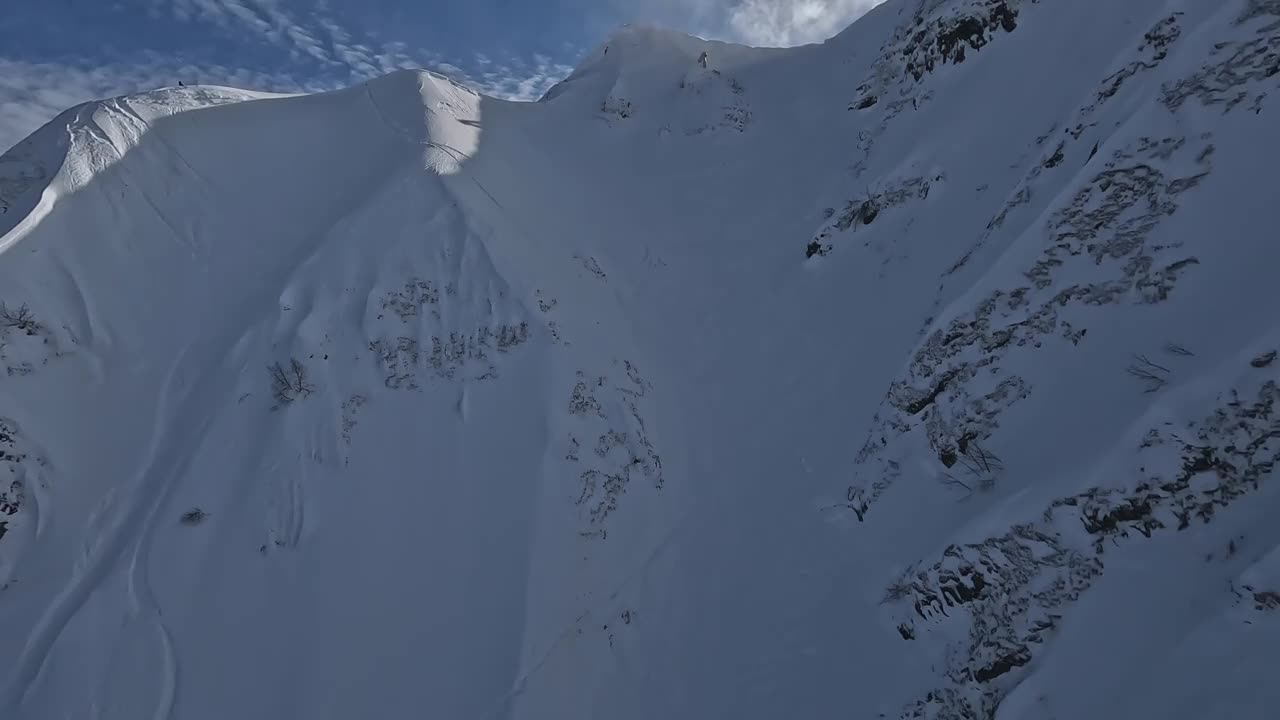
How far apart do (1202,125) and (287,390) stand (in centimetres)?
1346

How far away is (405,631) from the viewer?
8.63 meters

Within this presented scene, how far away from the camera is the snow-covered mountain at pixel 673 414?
549cm

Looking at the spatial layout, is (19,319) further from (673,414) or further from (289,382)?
(673,414)

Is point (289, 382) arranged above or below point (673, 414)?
above

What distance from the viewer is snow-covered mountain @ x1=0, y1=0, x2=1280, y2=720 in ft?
18.0

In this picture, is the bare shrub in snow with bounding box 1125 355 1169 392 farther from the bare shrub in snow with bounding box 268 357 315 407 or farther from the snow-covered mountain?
the bare shrub in snow with bounding box 268 357 315 407

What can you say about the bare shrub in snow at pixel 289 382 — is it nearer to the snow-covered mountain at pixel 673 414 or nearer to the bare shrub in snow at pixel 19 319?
the snow-covered mountain at pixel 673 414

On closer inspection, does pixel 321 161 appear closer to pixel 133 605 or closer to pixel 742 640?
pixel 133 605

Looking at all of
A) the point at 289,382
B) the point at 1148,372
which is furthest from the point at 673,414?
the point at 1148,372

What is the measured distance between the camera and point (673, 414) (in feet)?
41.1

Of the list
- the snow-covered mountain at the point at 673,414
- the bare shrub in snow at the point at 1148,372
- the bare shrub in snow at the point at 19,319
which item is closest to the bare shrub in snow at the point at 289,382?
the snow-covered mountain at the point at 673,414

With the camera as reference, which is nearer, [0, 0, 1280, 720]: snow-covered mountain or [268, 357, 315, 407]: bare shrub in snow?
[0, 0, 1280, 720]: snow-covered mountain

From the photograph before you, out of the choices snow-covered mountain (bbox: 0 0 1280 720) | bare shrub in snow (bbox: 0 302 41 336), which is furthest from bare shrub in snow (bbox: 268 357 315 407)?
bare shrub in snow (bbox: 0 302 41 336)

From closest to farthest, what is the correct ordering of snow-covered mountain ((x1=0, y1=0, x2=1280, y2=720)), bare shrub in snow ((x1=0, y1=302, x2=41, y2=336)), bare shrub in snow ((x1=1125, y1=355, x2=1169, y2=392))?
snow-covered mountain ((x1=0, y1=0, x2=1280, y2=720)) < bare shrub in snow ((x1=1125, y1=355, x2=1169, y2=392)) < bare shrub in snow ((x1=0, y1=302, x2=41, y2=336))
